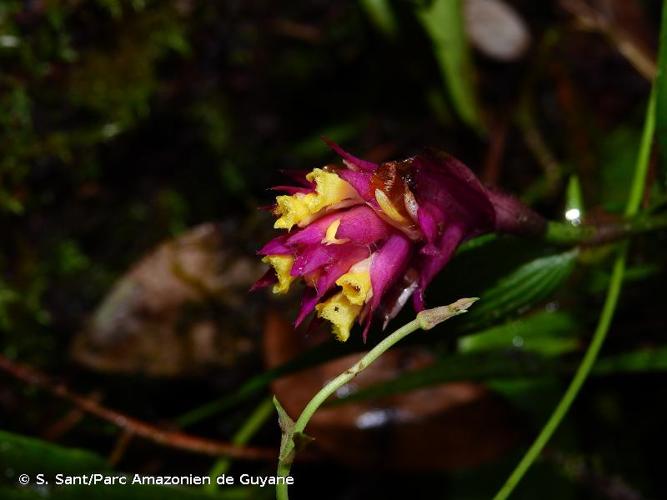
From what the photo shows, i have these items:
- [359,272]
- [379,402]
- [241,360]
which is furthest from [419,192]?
[241,360]

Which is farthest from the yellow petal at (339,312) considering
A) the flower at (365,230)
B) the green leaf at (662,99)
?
the green leaf at (662,99)

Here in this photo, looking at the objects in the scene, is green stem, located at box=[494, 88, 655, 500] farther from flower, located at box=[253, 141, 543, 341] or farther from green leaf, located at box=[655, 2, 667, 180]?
flower, located at box=[253, 141, 543, 341]

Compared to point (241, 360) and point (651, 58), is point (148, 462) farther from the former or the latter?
point (651, 58)

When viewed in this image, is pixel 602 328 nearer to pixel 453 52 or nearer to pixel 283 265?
pixel 283 265

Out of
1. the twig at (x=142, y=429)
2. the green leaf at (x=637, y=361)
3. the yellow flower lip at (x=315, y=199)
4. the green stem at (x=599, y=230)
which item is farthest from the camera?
the twig at (x=142, y=429)

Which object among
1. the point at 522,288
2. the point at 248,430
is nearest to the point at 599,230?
the point at 522,288

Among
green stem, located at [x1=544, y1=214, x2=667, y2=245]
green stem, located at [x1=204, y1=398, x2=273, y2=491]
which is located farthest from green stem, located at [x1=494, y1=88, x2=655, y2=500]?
green stem, located at [x1=204, y1=398, x2=273, y2=491]

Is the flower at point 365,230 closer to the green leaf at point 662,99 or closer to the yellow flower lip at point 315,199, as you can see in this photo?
the yellow flower lip at point 315,199
